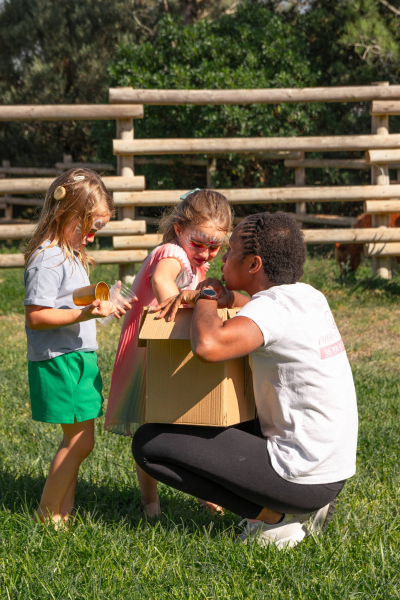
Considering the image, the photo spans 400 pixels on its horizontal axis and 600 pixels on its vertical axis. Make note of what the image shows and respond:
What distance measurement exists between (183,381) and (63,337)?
1.82 feet

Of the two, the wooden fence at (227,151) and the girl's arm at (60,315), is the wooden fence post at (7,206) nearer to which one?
the wooden fence at (227,151)

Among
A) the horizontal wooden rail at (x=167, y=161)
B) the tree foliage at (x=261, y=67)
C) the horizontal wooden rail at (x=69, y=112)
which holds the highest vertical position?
the tree foliage at (x=261, y=67)

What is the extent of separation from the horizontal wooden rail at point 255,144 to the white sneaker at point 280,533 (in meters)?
5.47

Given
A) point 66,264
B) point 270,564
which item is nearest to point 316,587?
point 270,564

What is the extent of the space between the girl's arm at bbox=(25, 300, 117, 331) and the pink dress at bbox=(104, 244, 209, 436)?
1.35ft

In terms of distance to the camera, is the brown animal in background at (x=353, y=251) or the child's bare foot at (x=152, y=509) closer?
the child's bare foot at (x=152, y=509)

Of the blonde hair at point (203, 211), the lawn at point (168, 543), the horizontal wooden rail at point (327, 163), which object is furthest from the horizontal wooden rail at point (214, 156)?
the blonde hair at point (203, 211)

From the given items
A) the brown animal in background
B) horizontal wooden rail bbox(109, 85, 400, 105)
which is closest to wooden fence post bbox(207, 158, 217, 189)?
the brown animal in background

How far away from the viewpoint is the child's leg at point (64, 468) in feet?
8.30

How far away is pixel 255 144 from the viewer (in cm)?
744

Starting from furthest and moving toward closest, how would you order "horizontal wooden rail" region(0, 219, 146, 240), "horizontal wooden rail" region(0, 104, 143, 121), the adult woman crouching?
"horizontal wooden rail" region(0, 219, 146, 240), "horizontal wooden rail" region(0, 104, 143, 121), the adult woman crouching

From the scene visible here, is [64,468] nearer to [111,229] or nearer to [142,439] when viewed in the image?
[142,439]

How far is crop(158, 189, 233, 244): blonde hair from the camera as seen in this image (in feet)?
8.85

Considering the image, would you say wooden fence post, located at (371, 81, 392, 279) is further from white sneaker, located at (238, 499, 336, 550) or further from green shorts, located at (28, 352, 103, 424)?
green shorts, located at (28, 352, 103, 424)
